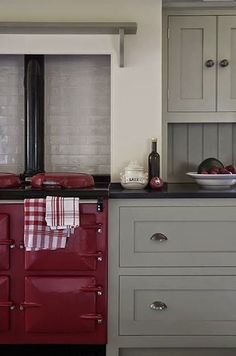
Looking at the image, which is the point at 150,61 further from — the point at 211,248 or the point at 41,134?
the point at 211,248

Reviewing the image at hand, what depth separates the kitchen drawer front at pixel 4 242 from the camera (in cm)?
248

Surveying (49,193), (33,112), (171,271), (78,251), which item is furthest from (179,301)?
(33,112)

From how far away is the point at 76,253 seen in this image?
249 cm

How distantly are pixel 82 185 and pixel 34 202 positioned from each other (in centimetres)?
30

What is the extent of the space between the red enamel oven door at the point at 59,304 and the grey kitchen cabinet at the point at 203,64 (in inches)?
49.3

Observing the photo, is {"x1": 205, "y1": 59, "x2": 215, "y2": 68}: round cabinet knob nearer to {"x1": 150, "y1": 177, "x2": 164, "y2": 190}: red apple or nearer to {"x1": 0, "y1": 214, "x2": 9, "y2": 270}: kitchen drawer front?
{"x1": 150, "y1": 177, "x2": 164, "y2": 190}: red apple

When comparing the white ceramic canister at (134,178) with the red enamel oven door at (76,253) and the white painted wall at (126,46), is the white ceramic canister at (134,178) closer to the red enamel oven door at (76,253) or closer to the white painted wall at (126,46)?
the white painted wall at (126,46)

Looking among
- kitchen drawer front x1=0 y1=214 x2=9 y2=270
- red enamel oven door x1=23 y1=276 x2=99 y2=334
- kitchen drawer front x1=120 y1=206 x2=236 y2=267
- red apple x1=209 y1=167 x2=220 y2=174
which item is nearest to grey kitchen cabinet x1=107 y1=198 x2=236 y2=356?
kitchen drawer front x1=120 y1=206 x2=236 y2=267

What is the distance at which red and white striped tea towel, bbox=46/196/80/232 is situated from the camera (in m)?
2.43

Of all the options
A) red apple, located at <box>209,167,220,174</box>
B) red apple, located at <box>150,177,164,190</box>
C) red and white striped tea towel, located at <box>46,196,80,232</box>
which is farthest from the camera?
red apple, located at <box>209,167,220,174</box>

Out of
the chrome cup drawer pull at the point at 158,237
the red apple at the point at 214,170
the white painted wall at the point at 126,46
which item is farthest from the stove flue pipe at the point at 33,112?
the red apple at the point at 214,170

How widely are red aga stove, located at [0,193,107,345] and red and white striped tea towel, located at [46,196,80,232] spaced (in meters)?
0.05

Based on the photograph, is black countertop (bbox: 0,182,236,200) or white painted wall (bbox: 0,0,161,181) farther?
white painted wall (bbox: 0,0,161,181)

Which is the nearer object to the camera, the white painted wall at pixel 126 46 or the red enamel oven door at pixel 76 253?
the red enamel oven door at pixel 76 253
